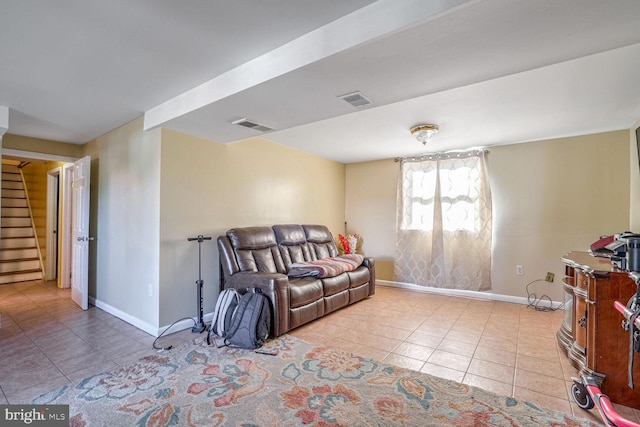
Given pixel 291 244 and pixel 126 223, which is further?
pixel 291 244

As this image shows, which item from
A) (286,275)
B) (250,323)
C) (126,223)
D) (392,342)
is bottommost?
(392,342)

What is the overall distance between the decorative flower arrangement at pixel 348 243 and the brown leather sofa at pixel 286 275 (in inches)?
30.2

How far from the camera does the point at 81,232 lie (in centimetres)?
384

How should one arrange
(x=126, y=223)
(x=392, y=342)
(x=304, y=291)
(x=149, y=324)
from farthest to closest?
(x=126, y=223), (x=304, y=291), (x=149, y=324), (x=392, y=342)

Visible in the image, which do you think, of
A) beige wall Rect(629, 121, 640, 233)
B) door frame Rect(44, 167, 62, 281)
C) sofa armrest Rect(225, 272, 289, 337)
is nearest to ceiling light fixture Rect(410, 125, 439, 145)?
beige wall Rect(629, 121, 640, 233)

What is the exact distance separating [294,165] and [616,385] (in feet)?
13.1

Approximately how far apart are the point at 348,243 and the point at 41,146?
4.66m

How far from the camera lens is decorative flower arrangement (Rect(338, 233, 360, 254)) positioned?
5.13 meters

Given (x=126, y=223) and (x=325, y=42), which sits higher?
(x=325, y=42)

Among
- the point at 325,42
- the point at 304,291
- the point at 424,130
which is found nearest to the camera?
the point at 325,42

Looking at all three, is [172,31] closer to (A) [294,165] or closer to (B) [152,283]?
(B) [152,283]

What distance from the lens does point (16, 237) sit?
564cm

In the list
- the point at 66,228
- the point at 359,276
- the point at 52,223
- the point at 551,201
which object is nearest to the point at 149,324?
the point at 359,276

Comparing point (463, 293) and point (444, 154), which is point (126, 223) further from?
point (463, 293)
